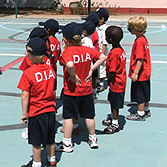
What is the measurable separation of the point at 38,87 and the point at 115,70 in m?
1.51

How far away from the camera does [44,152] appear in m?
4.61

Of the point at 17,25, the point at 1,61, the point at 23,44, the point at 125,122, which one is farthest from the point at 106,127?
the point at 17,25

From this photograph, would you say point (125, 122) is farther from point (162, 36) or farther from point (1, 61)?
point (162, 36)

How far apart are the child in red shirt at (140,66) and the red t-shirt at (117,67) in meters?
0.35

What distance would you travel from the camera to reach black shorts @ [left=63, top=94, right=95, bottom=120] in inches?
180

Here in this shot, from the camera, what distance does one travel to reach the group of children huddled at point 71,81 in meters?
3.91

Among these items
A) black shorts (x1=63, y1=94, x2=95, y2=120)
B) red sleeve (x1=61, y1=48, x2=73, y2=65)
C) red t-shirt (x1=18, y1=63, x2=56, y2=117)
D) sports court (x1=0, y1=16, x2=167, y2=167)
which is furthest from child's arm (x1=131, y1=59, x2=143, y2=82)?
red t-shirt (x1=18, y1=63, x2=56, y2=117)

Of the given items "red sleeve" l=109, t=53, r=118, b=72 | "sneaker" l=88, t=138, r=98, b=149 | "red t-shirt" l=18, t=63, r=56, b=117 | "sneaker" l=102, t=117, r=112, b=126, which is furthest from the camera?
"sneaker" l=102, t=117, r=112, b=126

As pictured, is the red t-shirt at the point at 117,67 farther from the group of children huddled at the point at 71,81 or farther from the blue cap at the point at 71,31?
the blue cap at the point at 71,31

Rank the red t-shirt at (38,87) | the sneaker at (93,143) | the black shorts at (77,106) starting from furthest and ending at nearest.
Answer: the sneaker at (93,143) < the black shorts at (77,106) < the red t-shirt at (38,87)

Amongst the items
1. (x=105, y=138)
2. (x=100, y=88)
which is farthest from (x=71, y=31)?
(x=100, y=88)

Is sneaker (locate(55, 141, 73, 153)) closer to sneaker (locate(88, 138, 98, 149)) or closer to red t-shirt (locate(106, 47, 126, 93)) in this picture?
sneaker (locate(88, 138, 98, 149))

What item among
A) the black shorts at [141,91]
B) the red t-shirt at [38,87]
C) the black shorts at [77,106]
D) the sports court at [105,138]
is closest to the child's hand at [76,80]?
the black shorts at [77,106]

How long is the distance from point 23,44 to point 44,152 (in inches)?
327
